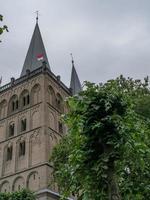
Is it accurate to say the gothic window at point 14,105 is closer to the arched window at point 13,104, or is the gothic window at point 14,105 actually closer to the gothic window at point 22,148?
the arched window at point 13,104

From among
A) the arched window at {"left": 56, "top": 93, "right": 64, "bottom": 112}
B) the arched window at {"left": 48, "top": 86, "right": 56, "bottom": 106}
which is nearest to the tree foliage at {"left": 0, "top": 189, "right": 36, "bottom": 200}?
the arched window at {"left": 48, "top": 86, "right": 56, "bottom": 106}

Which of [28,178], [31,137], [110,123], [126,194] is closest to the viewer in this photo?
[110,123]

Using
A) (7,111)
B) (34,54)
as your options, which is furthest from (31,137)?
(34,54)

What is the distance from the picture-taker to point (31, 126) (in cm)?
4009

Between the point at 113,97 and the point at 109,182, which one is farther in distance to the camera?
the point at 113,97

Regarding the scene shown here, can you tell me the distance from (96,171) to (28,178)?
2865cm

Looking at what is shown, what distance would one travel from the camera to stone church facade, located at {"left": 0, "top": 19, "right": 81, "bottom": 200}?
3572 centimetres

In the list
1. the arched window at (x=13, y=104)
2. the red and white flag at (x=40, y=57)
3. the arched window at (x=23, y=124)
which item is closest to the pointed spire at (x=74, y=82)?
the red and white flag at (x=40, y=57)

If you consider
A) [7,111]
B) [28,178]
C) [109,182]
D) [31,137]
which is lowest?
[109,182]

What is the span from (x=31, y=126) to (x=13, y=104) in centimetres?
611

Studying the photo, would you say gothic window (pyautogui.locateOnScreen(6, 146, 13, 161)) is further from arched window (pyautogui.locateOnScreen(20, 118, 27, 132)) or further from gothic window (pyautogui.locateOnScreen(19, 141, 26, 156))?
arched window (pyautogui.locateOnScreen(20, 118, 27, 132))

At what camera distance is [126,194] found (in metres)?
10.2

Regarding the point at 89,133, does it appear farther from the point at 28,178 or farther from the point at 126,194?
the point at 28,178

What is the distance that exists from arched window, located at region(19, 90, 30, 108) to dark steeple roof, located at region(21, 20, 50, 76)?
4.27m
